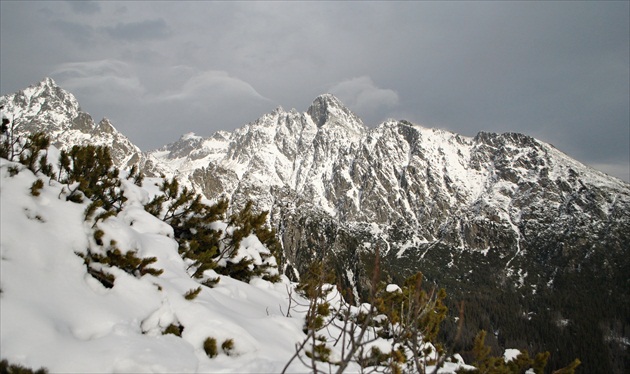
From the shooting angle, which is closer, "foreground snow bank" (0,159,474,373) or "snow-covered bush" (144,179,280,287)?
"foreground snow bank" (0,159,474,373)

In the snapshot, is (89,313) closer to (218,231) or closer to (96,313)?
(96,313)

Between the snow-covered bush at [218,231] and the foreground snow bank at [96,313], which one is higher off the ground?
the snow-covered bush at [218,231]

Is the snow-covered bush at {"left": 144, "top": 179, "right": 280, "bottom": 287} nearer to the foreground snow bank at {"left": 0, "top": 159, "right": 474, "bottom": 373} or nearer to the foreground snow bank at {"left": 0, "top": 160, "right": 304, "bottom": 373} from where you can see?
the foreground snow bank at {"left": 0, "top": 159, "right": 474, "bottom": 373}

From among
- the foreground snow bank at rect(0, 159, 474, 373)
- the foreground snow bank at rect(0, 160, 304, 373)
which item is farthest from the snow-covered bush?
the foreground snow bank at rect(0, 160, 304, 373)

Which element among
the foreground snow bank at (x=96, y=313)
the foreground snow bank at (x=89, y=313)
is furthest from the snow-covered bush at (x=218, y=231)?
the foreground snow bank at (x=89, y=313)

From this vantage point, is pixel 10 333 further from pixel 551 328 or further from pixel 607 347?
pixel 551 328

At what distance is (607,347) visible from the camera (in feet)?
484

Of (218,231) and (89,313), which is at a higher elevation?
Result: (218,231)

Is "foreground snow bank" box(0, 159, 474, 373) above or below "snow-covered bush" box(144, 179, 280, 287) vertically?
below

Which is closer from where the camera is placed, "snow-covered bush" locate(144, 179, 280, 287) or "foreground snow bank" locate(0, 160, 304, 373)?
"foreground snow bank" locate(0, 160, 304, 373)

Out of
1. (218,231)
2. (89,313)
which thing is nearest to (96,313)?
(89,313)

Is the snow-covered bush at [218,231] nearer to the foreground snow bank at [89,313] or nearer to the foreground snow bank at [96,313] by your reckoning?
the foreground snow bank at [96,313]

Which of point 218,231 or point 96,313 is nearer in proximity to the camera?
point 96,313

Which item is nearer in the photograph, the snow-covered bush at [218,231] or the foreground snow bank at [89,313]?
the foreground snow bank at [89,313]
